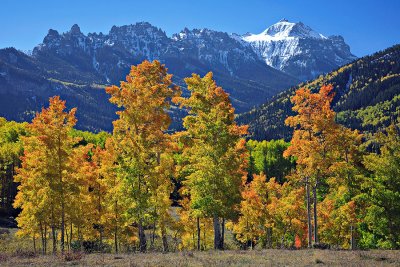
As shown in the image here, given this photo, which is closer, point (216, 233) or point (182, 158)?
point (216, 233)

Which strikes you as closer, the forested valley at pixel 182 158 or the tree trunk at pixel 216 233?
the forested valley at pixel 182 158

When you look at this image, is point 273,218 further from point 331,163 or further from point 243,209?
point 331,163

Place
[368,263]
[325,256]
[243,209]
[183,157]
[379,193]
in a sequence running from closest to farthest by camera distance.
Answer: [368,263] < [325,256] < [183,157] < [379,193] < [243,209]

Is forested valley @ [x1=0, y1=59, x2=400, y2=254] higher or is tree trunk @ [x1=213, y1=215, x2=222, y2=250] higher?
forested valley @ [x1=0, y1=59, x2=400, y2=254]

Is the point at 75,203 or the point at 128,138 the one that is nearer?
the point at 128,138

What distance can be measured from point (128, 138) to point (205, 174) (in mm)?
6521

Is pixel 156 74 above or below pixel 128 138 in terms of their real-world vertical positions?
above

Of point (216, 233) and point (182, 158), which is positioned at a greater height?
point (182, 158)

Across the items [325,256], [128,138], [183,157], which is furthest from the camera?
[183,157]

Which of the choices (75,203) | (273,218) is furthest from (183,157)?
(273,218)

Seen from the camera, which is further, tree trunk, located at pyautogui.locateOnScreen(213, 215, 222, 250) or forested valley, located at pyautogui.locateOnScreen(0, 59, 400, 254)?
tree trunk, located at pyautogui.locateOnScreen(213, 215, 222, 250)

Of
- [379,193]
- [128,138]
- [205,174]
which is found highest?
[128,138]

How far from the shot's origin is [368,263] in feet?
72.6

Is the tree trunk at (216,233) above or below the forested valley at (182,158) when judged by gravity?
below
